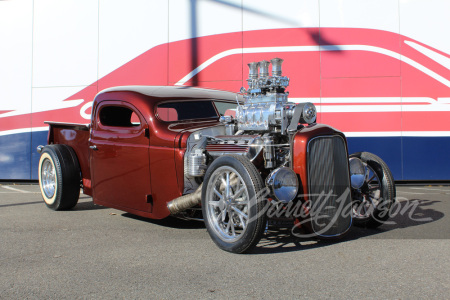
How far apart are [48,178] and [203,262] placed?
357 centimetres

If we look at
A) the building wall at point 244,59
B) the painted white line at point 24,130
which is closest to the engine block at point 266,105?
the building wall at point 244,59

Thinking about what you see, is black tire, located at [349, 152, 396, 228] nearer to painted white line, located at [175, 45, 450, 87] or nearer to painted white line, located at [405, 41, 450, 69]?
painted white line, located at [175, 45, 450, 87]

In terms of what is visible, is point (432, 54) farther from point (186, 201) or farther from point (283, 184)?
point (186, 201)

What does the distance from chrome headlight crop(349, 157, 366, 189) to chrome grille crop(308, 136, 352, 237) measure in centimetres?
25

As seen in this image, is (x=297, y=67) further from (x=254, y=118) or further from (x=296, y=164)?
(x=296, y=164)

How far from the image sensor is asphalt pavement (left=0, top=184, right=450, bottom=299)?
3.07 metres

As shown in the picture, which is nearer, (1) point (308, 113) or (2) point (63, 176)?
(1) point (308, 113)

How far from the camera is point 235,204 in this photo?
160 inches

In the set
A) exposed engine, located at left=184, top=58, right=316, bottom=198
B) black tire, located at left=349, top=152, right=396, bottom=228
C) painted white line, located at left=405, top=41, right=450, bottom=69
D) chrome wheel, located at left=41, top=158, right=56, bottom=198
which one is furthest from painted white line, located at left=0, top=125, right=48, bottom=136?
painted white line, located at left=405, top=41, right=450, bottom=69

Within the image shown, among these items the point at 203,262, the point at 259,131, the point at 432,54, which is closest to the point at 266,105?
the point at 259,131

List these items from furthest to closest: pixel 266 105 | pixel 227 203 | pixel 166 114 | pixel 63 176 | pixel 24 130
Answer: pixel 24 130 → pixel 63 176 → pixel 166 114 → pixel 266 105 → pixel 227 203

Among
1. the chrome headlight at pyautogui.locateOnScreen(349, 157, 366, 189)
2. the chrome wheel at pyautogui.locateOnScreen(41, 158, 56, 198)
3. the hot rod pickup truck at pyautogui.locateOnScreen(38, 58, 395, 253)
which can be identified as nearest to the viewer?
the hot rod pickup truck at pyautogui.locateOnScreen(38, 58, 395, 253)

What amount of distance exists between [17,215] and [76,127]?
1.32 meters

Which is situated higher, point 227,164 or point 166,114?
point 166,114
